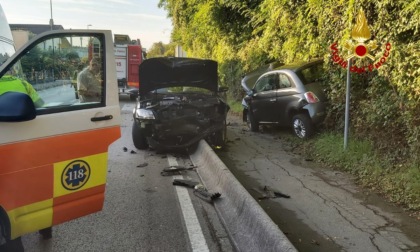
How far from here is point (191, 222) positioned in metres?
4.70

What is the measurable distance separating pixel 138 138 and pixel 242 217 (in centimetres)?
484

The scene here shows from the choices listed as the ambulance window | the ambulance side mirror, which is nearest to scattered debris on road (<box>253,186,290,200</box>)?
the ambulance window

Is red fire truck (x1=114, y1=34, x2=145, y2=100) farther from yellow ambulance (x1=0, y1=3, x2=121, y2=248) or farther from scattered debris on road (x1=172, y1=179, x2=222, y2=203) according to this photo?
yellow ambulance (x1=0, y1=3, x2=121, y2=248)

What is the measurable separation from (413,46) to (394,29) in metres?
0.54

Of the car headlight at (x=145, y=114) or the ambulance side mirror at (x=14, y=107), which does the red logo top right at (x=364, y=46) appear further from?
the ambulance side mirror at (x=14, y=107)

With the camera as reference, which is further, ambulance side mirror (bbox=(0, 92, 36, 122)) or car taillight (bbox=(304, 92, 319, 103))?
car taillight (bbox=(304, 92, 319, 103))

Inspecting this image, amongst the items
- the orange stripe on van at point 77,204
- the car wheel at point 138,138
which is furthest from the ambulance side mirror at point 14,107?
the car wheel at point 138,138

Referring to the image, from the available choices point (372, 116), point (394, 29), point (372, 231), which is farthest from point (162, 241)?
point (394, 29)

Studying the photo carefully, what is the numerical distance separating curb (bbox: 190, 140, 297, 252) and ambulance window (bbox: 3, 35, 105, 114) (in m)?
1.82

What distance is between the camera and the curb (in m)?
3.66

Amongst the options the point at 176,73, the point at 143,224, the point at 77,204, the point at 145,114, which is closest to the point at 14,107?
the point at 77,204

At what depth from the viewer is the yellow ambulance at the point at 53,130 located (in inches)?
110

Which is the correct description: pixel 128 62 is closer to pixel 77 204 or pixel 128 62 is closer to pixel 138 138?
pixel 138 138

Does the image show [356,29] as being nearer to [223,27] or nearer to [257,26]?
[257,26]
